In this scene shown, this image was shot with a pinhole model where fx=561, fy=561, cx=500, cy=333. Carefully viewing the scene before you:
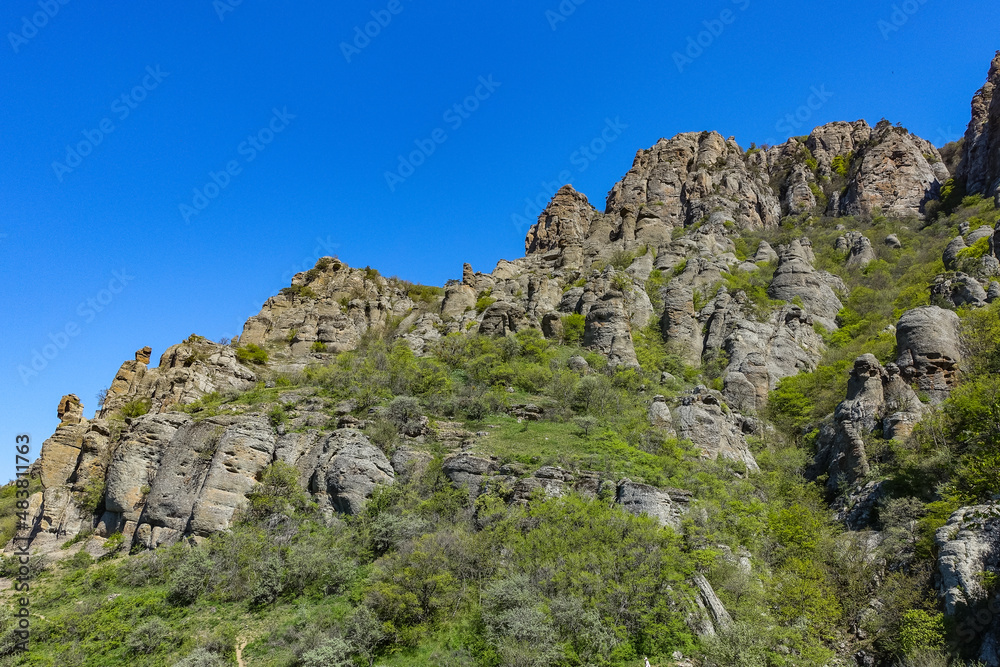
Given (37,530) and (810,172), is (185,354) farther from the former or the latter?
(810,172)

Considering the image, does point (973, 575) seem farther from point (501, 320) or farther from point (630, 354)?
point (501, 320)

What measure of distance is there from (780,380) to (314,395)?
3375 centimetres

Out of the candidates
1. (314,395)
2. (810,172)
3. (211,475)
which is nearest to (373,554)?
(211,475)

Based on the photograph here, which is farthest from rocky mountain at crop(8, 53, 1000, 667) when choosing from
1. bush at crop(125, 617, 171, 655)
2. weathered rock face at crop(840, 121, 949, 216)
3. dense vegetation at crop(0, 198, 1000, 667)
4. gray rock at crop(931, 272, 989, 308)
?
bush at crop(125, 617, 171, 655)

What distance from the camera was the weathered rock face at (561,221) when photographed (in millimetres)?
85250

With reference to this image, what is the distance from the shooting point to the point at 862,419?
29859 mm

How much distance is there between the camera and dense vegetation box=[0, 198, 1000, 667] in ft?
56.1

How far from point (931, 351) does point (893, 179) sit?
63.0 m

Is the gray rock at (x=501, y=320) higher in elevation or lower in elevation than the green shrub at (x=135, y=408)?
higher

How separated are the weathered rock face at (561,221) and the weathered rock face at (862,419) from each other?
52668mm

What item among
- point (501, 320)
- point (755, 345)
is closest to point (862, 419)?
point (755, 345)

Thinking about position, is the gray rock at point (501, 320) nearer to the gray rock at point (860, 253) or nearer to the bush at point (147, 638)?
the bush at point (147, 638)

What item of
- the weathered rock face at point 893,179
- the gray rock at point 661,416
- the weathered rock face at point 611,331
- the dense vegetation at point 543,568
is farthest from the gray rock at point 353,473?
the weathered rock face at point 893,179

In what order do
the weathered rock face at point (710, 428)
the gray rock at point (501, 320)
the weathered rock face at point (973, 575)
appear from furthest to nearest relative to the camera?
the gray rock at point (501, 320)
the weathered rock face at point (710, 428)
the weathered rock face at point (973, 575)
